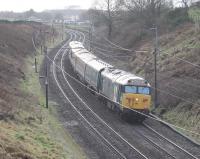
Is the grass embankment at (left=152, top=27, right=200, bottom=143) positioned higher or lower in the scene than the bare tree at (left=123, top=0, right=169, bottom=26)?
lower

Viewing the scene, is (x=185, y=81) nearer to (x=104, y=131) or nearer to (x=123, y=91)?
(x=123, y=91)

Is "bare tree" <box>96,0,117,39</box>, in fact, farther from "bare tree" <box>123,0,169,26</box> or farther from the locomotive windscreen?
the locomotive windscreen

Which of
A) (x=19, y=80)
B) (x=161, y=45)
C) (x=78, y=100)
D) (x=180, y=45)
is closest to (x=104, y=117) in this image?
(x=78, y=100)

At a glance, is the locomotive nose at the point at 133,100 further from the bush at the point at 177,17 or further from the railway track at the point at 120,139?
the bush at the point at 177,17

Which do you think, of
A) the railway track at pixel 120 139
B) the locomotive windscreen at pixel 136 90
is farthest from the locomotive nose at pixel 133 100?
the railway track at pixel 120 139

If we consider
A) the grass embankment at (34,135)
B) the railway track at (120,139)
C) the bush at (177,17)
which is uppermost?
the bush at (177,17)

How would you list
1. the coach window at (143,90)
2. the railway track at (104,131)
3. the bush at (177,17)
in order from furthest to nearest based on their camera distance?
the bush at (177,17) → the coach window at (143,90) → the railway track at (104,131)

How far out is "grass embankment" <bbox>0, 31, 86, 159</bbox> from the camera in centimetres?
2411

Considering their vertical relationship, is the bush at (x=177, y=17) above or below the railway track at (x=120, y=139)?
above

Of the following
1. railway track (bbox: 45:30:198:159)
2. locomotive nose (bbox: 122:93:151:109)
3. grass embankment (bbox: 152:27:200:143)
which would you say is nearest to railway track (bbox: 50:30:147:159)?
railway track (bbox: 45:30:198:159)

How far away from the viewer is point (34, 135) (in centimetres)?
2941

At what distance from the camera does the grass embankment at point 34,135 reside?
2411cm

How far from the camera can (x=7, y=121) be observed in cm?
3062

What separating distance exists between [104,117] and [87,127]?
149 inches
